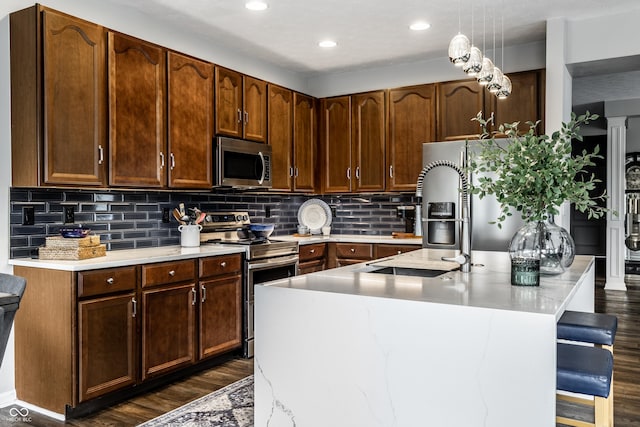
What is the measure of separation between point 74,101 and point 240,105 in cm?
155

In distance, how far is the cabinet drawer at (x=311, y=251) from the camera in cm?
465

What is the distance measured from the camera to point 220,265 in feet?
12.2

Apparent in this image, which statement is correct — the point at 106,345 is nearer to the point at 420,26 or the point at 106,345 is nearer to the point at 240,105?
the point at 240,105

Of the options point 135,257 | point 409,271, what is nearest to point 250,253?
point 135,257

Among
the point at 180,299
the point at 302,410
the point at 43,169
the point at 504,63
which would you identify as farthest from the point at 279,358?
the point at 504,63

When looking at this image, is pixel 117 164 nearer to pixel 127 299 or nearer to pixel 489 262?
pixel 127 299

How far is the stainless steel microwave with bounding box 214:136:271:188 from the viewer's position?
406cm

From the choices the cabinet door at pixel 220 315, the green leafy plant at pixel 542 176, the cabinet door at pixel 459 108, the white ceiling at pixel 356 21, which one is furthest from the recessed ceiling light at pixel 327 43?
the green leafy plant at pixel 542 176

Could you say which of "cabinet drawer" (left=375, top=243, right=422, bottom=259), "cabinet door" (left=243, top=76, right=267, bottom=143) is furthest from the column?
"cabinet door" (left=243, top=76, right=267, bottom=143)

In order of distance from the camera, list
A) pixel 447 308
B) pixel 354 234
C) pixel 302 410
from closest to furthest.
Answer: pixel 447 308
pixel 302 410
pixel 354 234

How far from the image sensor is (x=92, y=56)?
3145 mm

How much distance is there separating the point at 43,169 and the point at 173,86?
117 cm

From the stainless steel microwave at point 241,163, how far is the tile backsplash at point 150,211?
0.35 m

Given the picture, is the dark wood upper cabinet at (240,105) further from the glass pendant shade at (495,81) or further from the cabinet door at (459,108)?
the glass pendant shade at (495,81)
